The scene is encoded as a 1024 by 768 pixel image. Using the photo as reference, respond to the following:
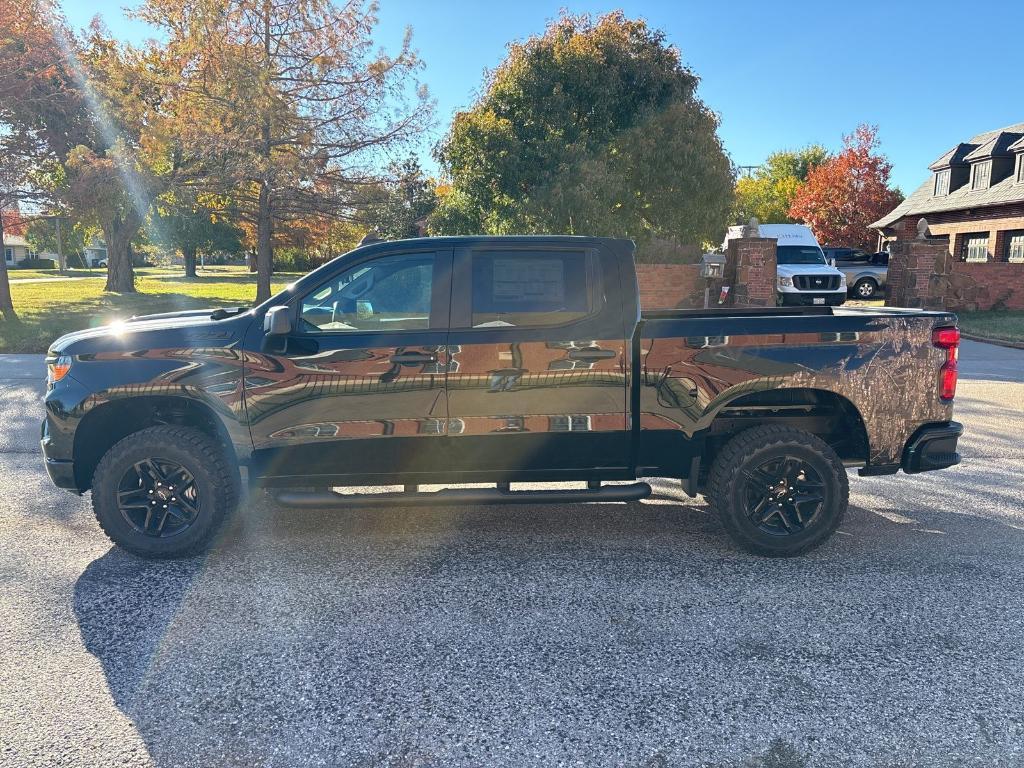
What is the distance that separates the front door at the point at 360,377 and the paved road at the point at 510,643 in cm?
68

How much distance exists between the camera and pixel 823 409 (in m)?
4.74

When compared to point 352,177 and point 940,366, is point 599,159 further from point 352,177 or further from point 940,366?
point 940,366

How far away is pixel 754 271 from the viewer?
1648 centimetres

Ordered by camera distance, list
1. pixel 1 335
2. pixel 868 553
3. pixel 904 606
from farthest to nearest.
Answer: pixel 1 335
pixel 868 553
pixel 904 606

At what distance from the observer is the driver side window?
4.33 m

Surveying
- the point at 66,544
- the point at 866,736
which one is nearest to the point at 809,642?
the point at 866,736

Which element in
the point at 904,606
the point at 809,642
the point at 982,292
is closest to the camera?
the point at 809,642

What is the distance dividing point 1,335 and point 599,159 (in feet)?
46.6

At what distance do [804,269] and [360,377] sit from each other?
1751cm

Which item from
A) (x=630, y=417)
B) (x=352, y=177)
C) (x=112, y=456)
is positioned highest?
(x=352, y=177)

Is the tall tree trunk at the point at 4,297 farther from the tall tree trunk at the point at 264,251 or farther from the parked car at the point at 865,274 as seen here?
the parked car at the point at 865,274

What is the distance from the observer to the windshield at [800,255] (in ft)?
65.1

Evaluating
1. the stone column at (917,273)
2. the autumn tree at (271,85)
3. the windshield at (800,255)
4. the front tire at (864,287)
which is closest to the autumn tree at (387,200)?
the autumn tree at (271,85)

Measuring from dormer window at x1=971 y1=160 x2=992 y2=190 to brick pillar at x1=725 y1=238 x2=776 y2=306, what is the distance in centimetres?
1944
